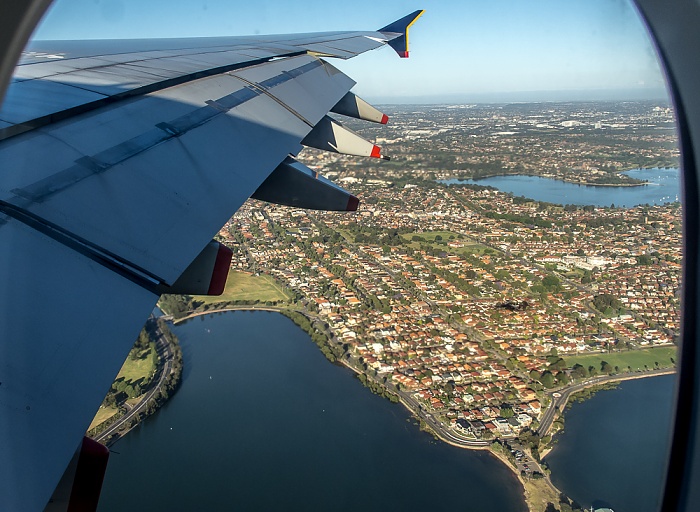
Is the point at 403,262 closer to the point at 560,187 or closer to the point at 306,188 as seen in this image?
the point at 560,187

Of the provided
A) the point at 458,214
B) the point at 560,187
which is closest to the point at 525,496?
the point at 458,214

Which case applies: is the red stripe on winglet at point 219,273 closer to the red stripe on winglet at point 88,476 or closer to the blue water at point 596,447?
the red stripe on winglet at point 88,476

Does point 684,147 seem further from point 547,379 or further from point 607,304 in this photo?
point 607,304

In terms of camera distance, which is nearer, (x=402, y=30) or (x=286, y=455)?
(x=402, y=30)

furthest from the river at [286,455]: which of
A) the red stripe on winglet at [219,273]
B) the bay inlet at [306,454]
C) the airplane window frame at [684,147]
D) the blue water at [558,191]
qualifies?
the blue water at [558,191]

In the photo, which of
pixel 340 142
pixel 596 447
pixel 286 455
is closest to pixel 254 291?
pixel 286 455
